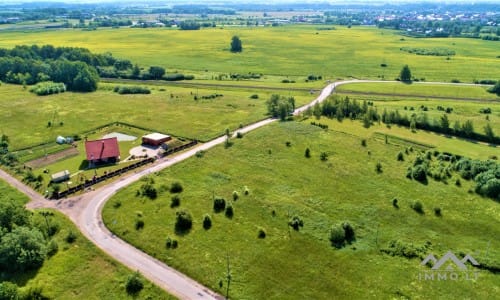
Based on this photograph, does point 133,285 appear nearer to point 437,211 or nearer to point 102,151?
point 102,151

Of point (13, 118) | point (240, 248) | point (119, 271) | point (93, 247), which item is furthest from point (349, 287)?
point (13, 118)

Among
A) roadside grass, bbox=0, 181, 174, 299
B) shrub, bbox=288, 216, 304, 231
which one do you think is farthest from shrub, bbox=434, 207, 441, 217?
roadside grass, bbox=0, 181, 174, 299

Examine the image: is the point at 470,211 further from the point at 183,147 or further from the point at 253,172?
the point at 183,147

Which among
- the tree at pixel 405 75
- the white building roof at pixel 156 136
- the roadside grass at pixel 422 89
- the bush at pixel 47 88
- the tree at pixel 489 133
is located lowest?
the white building roof at pixel 156 136

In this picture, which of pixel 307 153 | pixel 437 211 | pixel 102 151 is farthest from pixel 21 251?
pixel 437 211

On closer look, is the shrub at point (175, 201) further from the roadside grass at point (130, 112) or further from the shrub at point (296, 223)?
the roadside grass at point (130, 112)

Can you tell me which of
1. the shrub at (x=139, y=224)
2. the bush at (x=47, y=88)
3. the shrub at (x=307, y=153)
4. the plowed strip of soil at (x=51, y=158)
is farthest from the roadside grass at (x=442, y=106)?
the bush at (x=47, y=88)

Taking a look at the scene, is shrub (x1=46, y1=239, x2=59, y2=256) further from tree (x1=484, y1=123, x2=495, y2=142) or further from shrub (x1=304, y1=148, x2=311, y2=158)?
tree (x1=484, y1=123, x2=495, y2=142)
